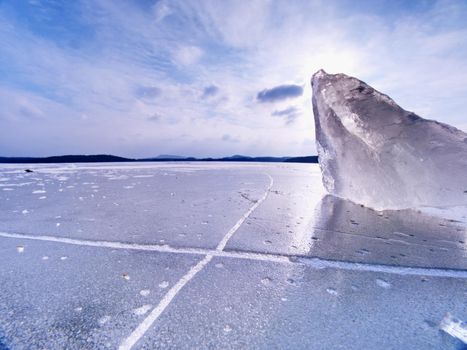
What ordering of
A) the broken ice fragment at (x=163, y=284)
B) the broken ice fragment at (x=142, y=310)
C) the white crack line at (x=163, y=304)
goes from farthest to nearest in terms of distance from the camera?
1. the broken ice fragment at (x=163, y=284)
2. the broken ice fragment at (x=142, y=310)
3. the white crack line at (x=163, y=304)

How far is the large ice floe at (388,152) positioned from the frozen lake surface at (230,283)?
945 mm

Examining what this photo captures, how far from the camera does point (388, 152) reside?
4172 millimetres

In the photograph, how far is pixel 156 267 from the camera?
6.10ft

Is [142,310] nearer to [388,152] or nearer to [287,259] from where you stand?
[287,259]

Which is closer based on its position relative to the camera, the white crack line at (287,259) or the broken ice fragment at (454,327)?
the broken ice fragment at (454,327)

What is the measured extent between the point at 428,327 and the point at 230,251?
1.42 m

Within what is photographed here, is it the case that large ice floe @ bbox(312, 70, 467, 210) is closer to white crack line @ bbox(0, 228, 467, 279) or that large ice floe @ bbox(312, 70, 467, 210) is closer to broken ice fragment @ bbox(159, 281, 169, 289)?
white crack line @ bbox(0, 228, 467, 279)

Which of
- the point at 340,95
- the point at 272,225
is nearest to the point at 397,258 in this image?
the point at 272,225

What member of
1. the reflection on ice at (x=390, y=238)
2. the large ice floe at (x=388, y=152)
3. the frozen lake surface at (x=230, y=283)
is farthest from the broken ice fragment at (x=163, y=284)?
the large ice floe at (x=388, y=152)

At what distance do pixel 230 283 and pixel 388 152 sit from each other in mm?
3981

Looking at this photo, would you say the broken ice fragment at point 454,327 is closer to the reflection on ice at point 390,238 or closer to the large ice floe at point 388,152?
the reflection on ice at point 390,238

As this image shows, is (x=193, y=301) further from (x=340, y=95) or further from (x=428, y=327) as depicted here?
(x=340, y=95)

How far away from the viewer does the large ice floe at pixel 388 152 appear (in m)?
3.90

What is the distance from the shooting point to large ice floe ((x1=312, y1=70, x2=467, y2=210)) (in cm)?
390
